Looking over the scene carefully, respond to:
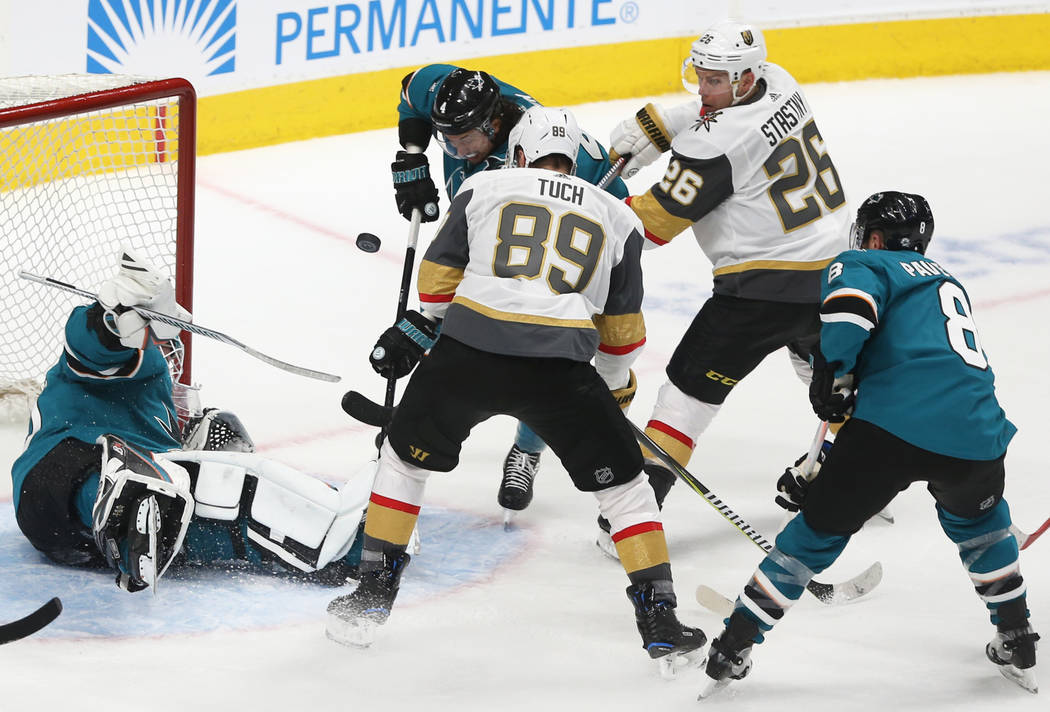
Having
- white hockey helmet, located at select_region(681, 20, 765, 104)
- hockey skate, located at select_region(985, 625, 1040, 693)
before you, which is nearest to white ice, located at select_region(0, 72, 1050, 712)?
hockey skate, located at select_region(985, 625, 1040, 693)

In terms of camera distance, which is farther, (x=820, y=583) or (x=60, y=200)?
(x=60, y=200)

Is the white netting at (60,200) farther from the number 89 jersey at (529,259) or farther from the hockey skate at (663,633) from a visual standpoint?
the hockey skate at (663,633)

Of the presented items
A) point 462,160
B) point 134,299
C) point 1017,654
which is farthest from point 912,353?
point 134,299

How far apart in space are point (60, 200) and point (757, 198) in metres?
2.11

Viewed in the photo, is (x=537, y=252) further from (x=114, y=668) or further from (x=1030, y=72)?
(x=1030, y=72)

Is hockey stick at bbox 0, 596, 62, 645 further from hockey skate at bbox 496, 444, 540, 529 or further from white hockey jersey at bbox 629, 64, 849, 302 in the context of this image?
white hockey jersey at bbox 629, 64, 849, 302

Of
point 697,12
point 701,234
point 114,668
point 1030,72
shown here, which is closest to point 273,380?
point 701,234

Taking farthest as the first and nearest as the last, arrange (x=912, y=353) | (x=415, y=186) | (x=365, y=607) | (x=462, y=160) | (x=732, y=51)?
(x=415, y=186) → (x=462, y=160) → (x=732, y=51) → (x=365, y=607) → (x=912, y=353)

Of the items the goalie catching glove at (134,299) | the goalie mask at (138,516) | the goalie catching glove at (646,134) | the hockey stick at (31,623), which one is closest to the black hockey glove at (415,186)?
the goalie catching glove at (646,134)

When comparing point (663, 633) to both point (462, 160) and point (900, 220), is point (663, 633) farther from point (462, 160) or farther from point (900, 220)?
point (462, 160)

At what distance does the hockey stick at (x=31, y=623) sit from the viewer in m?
2.42

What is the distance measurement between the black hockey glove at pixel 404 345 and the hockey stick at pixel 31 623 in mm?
706

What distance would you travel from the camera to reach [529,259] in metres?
2.53

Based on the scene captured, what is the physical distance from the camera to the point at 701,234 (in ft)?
10.9
